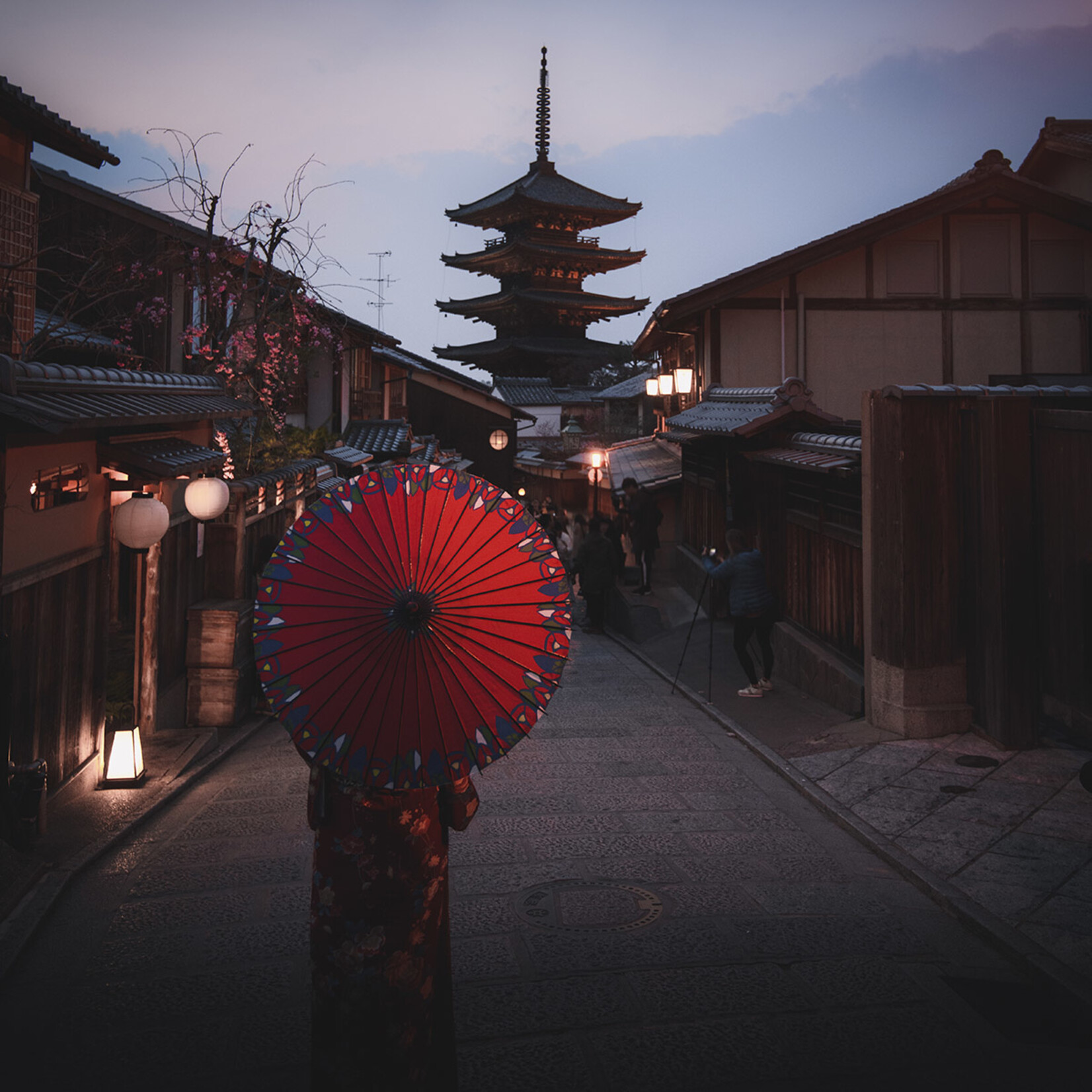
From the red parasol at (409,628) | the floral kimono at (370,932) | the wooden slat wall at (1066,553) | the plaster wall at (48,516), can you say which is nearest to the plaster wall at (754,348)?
the wooden slat wall at (1066,553)

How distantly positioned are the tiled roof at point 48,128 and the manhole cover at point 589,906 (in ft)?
28.0

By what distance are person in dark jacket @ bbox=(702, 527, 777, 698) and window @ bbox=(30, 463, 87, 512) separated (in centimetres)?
663

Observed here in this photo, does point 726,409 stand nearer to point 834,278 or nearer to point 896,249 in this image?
point 834,278

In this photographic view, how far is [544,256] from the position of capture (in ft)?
163

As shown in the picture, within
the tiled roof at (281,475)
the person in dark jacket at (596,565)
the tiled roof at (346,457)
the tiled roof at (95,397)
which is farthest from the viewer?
the tiled roof at (346,457)

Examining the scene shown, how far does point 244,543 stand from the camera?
472 inches

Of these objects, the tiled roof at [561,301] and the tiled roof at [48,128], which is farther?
the tiled roof at [561,301]

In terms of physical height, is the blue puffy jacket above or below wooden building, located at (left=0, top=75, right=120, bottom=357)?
below

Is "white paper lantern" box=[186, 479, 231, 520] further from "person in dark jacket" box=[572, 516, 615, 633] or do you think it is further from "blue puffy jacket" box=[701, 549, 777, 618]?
"person in dark jacket" box=[572, 516, 615, 633]

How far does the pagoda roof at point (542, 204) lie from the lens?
Answer: 1918 inches

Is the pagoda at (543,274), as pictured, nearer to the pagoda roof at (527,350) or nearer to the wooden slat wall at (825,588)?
the pagoda roof at (527,350)

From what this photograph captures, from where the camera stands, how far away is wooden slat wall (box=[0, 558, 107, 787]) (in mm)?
6746

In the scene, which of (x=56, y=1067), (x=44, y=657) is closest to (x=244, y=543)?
(x=44, y=657)

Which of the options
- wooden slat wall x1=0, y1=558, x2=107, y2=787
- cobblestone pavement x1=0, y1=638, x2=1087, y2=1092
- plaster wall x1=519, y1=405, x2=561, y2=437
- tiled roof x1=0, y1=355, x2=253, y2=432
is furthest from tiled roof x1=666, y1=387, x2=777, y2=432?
plaster wall x1=519, y1=405, x2=561, y2=437
